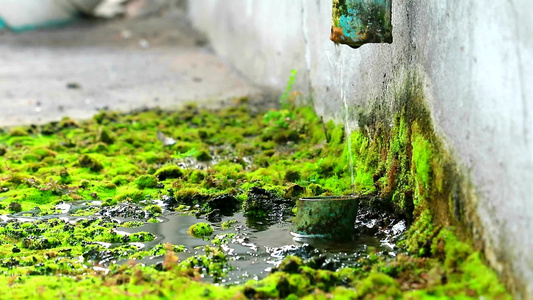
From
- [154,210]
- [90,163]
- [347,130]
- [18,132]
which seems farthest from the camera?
[18,132]

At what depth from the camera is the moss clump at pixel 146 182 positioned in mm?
4559

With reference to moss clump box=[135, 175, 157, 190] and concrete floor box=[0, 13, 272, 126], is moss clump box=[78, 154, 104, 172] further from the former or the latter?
concrete floor box=[0, 13, 272, 126]

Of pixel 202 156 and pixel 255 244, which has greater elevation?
pixel 202 156

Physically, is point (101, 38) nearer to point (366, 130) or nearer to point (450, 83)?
point (366, 130)

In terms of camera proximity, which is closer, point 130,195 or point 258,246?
point 258,246

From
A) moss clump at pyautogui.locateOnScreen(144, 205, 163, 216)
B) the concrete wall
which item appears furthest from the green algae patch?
the concrete wall

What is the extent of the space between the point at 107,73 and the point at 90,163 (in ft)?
13.9

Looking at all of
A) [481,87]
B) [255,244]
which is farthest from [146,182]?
[481,87]

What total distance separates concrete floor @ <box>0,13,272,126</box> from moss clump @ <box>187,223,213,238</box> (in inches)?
140

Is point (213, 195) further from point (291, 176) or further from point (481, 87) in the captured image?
point (481, 87)

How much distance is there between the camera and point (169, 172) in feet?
15.6

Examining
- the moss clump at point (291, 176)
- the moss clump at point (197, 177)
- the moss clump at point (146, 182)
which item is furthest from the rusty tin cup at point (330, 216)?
the moss clump at point (146, 182)

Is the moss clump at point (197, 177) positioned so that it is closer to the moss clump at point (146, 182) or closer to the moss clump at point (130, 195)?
the moss clump at point (146, 182)

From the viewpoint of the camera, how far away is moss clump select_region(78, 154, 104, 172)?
4.95 m
